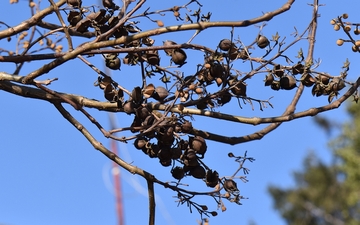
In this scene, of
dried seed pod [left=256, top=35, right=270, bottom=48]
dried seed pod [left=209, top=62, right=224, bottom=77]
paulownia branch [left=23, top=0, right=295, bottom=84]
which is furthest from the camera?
dried seed pod [left=256, top=35, right=270, bottom=48]

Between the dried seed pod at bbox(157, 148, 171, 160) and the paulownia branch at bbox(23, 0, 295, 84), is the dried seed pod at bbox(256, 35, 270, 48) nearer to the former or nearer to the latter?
the paulownia branch at bbox(23, 0, 295, 84)

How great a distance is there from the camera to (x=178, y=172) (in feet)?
4.42

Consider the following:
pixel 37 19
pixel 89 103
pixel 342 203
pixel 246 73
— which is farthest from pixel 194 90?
pixel 342 203

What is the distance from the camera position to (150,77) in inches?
54.3

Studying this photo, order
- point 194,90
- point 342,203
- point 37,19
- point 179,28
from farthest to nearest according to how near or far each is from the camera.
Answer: point 342,203 → point 37,19 → point 194,90 → point 179,28

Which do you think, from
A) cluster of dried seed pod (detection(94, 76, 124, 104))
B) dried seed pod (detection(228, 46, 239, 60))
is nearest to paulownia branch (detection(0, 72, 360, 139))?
cluster of dried seed pod (detection(94, 76, 124, 104))

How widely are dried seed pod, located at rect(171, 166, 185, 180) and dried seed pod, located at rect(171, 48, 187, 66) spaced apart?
0.24 metres

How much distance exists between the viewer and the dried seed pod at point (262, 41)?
1.35m

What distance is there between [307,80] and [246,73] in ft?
0.51

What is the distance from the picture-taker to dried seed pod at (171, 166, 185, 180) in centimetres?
135

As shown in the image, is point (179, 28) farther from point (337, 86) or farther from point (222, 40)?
point (337, 86)

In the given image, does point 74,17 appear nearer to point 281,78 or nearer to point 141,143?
point 141,143

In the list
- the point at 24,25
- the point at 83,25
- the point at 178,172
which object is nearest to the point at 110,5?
the point at 83,25

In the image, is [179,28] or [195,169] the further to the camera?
[195,169]
